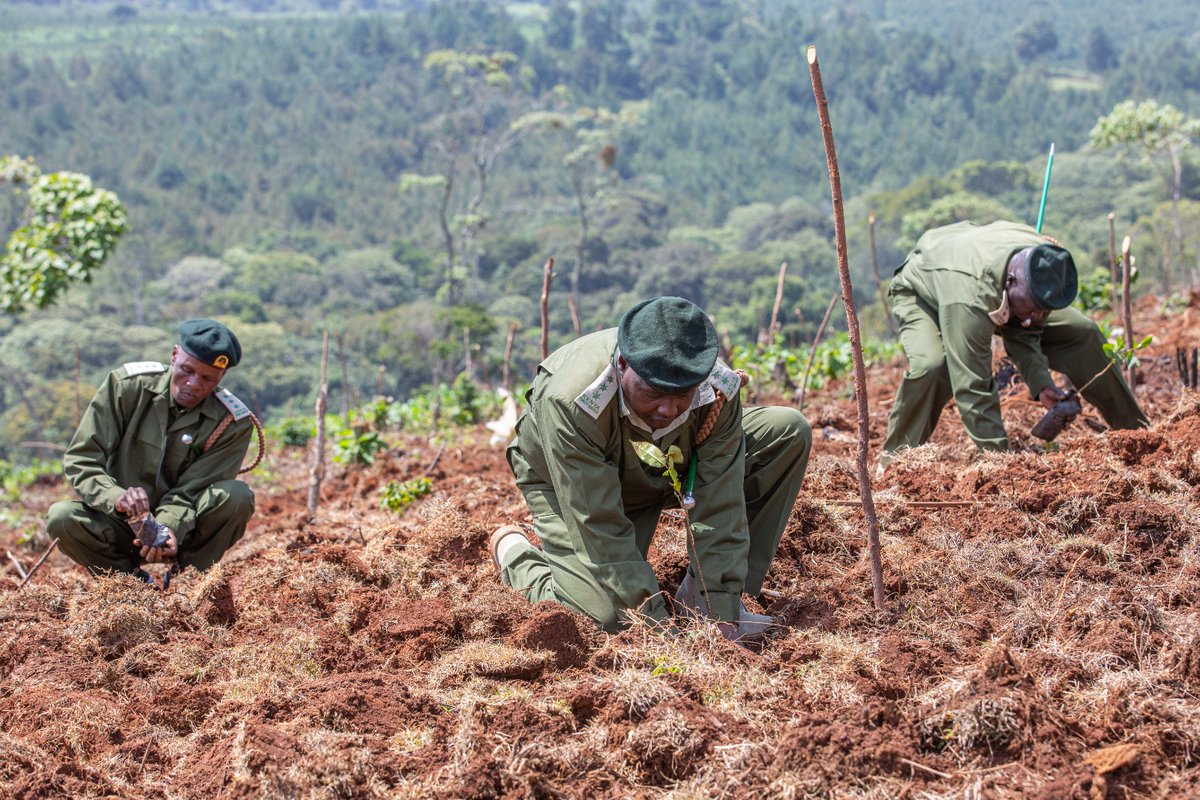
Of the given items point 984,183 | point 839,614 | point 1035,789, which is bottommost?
point 984,183

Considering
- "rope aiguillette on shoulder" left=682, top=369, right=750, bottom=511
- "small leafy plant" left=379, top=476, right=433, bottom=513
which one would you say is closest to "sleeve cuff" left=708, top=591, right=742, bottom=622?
"rope aiguillette on shoulder" left=682, top=369, right=750, bottom=511

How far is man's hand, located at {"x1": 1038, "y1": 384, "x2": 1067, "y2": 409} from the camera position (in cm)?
511

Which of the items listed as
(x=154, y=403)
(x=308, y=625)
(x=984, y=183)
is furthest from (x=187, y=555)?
(x=984, y=183)

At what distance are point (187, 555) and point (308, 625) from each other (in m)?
1.29

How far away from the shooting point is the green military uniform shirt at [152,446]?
15.3 feet

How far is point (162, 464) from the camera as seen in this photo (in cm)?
488

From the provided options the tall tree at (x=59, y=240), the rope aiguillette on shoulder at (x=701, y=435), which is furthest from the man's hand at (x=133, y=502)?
the tall tree at (x=59, y=240)

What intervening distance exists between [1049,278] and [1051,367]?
0.72 metres

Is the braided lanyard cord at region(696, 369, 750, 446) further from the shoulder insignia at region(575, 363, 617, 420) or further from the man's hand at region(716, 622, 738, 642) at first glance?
the man's hand at region(716, 622, 738, 642)

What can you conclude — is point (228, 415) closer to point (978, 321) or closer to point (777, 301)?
point (978, 321)

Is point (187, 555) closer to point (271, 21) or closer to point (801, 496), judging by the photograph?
point (801, 496)

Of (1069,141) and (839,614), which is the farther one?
(1069,141)

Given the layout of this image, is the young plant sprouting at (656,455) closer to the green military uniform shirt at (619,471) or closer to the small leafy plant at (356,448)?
the green military uniform shirt at (619,471)

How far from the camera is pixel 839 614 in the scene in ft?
11.9
